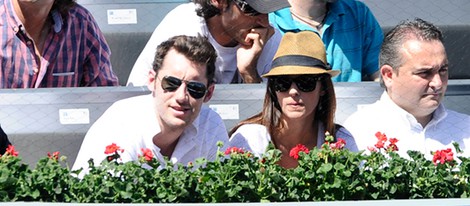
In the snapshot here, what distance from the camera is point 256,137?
169 inches

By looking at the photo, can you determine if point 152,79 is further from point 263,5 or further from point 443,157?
point 443,157

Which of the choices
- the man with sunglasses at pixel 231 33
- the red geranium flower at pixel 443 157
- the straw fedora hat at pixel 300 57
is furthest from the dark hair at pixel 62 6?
the red geranium flower at pixel 443 157

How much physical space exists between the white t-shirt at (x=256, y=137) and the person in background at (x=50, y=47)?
1028 mm

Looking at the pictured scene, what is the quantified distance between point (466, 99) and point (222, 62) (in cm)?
110

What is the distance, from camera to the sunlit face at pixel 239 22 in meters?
4.71

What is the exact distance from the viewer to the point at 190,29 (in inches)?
190

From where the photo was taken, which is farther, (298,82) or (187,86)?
(298,82)

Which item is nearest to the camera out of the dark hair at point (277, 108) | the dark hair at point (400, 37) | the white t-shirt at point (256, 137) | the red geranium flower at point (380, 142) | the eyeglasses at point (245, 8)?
the red geranium flower at point (380, 142)

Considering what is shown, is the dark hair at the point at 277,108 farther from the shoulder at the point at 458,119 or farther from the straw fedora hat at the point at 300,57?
the shoulder at the point at 458,119

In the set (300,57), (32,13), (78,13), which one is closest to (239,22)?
(300,57)

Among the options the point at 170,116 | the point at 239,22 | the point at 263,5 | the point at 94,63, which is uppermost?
the point at 263,5

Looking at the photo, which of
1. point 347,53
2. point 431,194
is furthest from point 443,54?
point 431,194

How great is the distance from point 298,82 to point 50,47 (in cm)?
131

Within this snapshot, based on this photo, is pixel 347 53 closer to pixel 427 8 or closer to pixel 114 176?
pixel 427 8
